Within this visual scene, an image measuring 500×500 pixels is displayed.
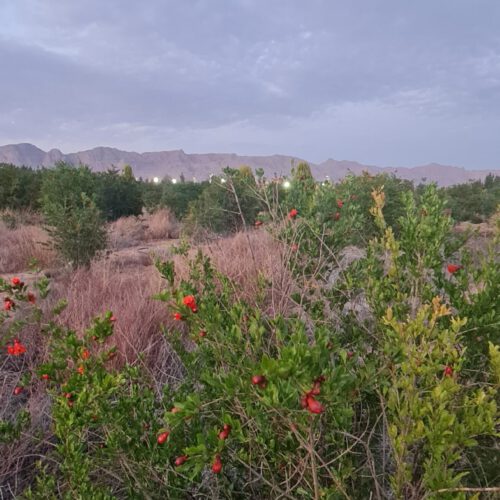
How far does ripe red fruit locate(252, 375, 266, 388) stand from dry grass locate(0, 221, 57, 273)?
641 centimetres

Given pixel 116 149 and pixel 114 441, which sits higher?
pixel 116 149

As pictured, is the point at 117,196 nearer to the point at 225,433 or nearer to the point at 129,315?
the point at 129,315

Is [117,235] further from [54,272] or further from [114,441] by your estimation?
[114,441]

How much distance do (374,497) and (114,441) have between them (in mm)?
967

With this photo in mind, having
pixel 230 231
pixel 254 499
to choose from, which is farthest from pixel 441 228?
pixel 230 231

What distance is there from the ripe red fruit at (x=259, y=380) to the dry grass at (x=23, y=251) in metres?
6.41

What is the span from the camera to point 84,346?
1597 millimetres

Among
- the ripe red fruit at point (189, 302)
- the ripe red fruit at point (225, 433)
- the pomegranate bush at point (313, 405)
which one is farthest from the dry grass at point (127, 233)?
the ripe red fruit at point (225, 433)

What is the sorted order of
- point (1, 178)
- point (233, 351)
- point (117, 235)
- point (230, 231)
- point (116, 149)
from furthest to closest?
point (116, 149)
point (1, 178)
point (230, 231)
point (117, 235)
point (233, 351)

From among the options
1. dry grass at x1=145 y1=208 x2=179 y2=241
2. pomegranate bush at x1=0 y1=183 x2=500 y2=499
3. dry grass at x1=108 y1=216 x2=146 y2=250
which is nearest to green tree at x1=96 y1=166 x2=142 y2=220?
dry grass at x1=108 y1=216 x2=146 y2=250

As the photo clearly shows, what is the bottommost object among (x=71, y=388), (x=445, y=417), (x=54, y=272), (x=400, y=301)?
(x=54, y=272)

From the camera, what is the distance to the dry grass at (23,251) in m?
6.95

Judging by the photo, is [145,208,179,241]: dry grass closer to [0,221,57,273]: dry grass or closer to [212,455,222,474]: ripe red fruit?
[0,221,57,273]: dry grass

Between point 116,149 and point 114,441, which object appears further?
point 116,149
